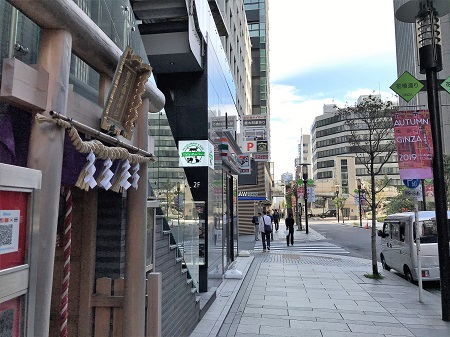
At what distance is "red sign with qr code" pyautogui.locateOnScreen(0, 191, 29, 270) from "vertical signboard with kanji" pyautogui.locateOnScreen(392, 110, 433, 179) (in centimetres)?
795

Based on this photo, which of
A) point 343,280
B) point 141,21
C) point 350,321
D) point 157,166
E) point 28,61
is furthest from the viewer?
point 343,280

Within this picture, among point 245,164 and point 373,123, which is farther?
point 245,164

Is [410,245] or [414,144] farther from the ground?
[414,144]

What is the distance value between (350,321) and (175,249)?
381cm

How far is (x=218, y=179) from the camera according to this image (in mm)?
11242

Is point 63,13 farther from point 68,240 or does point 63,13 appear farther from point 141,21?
point 141,21

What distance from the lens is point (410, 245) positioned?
10219 mm

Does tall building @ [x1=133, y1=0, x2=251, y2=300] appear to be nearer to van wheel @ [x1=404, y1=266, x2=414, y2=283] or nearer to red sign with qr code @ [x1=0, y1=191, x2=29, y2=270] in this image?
red sign with qr code @ [x1=0, y1=191, x2=29, y2=270]

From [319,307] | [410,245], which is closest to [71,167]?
[319,307]

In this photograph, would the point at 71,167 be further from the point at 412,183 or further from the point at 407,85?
the point at 412,183

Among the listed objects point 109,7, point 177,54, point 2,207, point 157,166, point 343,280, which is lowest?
point 343,280

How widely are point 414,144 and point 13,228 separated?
8.21 metres

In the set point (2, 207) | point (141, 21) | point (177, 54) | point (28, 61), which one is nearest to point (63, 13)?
point (28, 61)

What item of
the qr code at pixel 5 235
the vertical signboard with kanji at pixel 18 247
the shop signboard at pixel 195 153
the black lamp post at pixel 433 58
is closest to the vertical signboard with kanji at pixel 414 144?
the black lamp post at pixel 433 58
